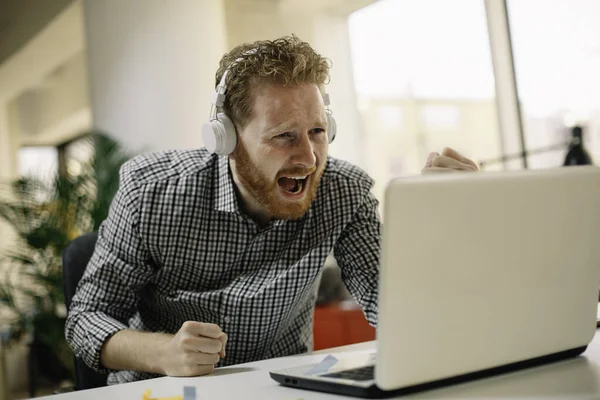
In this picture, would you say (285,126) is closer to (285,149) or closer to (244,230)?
(285,149)

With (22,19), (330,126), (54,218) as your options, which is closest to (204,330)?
(330,126)

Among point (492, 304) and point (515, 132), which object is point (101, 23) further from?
point (492, 304)

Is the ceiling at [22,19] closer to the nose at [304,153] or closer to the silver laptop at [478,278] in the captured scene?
the nose at [304,153]

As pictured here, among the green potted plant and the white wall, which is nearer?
the green potted plant

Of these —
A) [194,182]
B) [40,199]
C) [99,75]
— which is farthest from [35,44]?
[194,182]

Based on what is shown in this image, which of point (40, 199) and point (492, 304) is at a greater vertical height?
point (40, 199)

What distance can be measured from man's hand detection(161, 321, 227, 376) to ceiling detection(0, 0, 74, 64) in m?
4.48

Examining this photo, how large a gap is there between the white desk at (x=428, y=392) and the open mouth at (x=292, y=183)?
0.43m

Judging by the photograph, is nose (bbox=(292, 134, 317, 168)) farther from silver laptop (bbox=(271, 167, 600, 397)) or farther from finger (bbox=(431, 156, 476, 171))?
silver laptop (bbox=(271, 167, 600, 397))

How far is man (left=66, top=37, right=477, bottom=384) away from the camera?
1.56m

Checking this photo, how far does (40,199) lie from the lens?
4.25 metres

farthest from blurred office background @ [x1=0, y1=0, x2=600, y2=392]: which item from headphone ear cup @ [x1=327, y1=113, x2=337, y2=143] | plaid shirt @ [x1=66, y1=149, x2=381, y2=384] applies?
plaid shirt @ [x1=66, y1=149, x2=381, y2=384]

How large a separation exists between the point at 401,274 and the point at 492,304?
0.16 m

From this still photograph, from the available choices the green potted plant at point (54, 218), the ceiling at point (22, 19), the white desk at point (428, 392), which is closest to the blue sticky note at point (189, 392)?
the white desk at point (428, 392)
